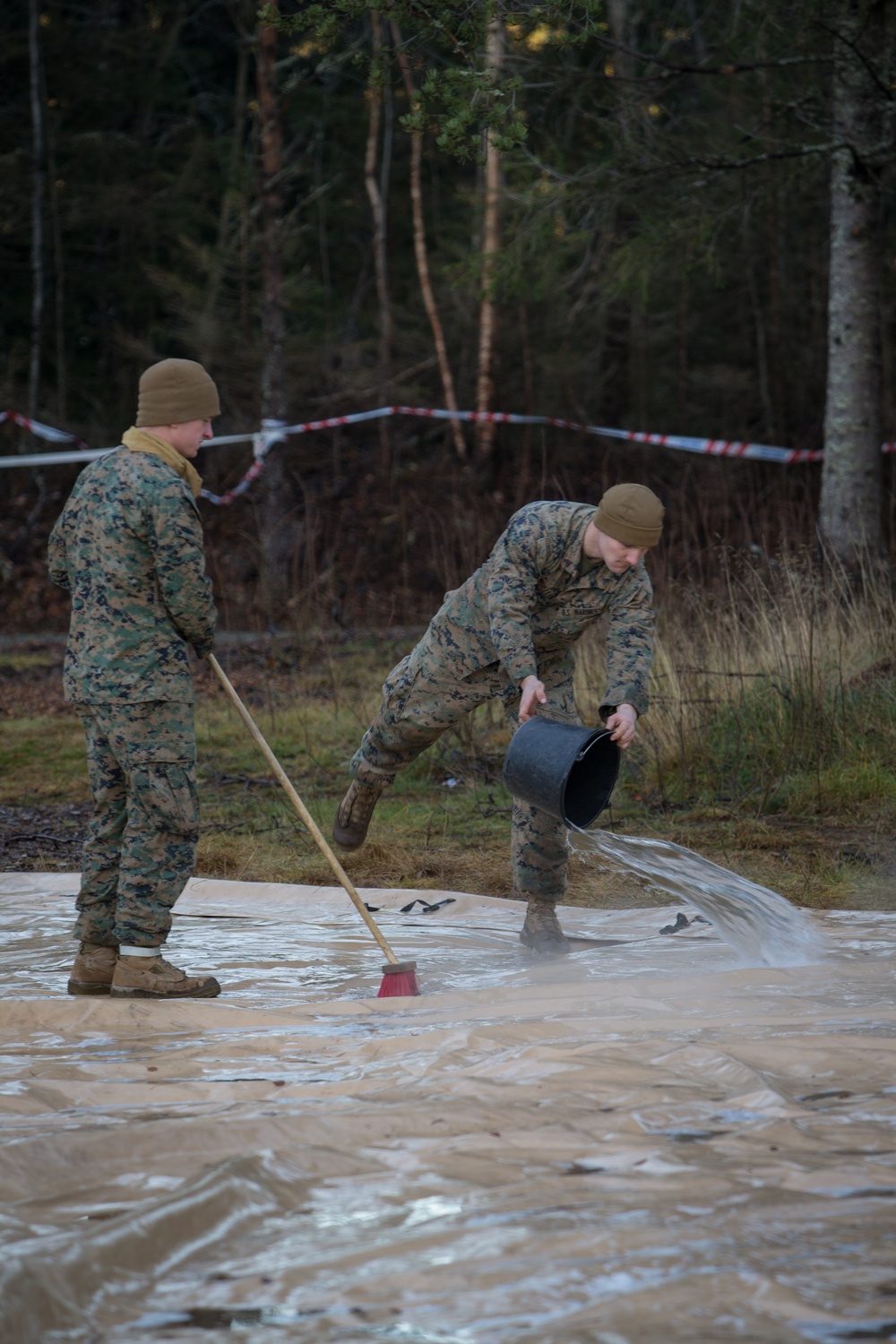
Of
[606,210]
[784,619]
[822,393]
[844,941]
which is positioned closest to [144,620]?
[844,941]

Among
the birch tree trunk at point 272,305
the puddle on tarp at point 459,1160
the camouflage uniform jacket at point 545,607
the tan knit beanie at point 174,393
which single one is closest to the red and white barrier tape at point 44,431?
the birch tree trunk at point 272,305

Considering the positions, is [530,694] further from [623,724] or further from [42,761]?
[42,761]

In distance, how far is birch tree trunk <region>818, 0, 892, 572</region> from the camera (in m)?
9.61

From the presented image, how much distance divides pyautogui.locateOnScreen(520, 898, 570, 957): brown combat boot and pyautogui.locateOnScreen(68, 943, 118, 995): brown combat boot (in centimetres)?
138


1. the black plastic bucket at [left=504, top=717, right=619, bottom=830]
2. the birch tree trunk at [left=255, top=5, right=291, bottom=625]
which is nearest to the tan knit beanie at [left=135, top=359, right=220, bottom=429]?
the black plastic bucket at [left=504, top=717, right=619, bottom=830]

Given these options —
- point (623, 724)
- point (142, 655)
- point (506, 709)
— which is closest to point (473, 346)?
point (506, 709)

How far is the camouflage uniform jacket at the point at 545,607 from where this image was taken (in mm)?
4270

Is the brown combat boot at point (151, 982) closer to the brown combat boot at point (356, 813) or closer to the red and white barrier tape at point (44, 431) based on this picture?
the brown combat boot at point (356, 813)

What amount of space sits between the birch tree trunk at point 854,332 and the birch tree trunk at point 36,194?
11.4m

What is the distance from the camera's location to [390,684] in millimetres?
4820

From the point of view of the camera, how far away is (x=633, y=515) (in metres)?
4.10

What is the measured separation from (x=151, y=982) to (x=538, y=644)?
5.40 feet

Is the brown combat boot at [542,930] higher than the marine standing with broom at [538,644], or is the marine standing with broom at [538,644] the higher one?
the marine standing with broom at [538,644]

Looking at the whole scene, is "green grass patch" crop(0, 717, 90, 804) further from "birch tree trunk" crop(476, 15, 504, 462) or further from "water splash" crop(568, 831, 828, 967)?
"birch tree trunk" crop(476, 15, 504, 462)
